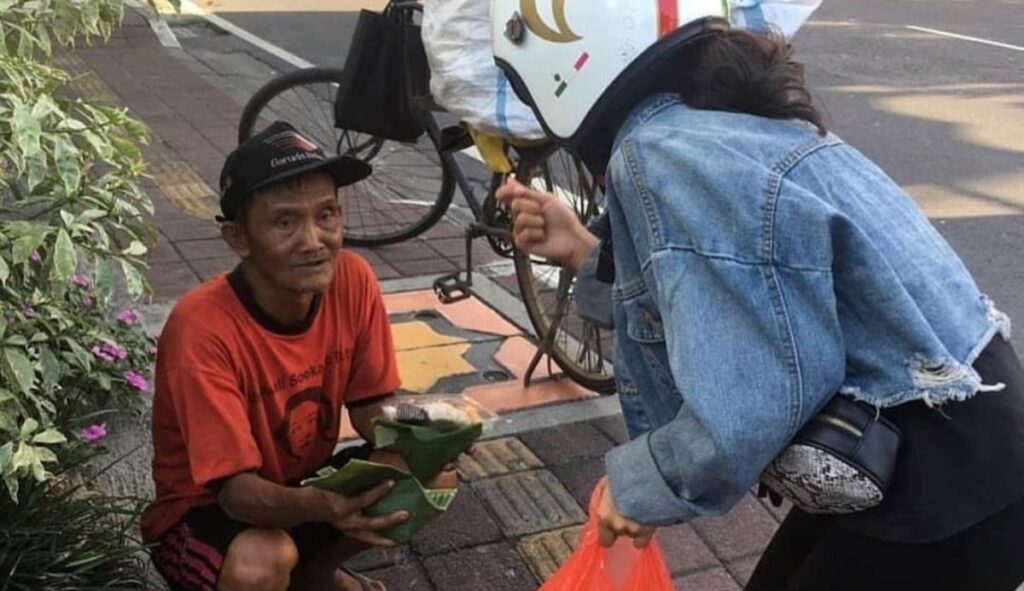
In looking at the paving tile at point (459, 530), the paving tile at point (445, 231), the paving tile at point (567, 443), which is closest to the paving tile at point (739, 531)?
the paving tile at point (567, 443)

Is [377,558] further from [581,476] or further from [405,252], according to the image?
[405,252]

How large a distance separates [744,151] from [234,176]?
1.25 meters

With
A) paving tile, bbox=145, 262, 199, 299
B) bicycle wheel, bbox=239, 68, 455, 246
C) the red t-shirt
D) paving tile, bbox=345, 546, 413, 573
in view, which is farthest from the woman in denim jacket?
bicycle wheel, bbox=239, 68, 455, 246

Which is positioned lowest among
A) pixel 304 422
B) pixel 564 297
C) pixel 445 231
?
pixel 445 231

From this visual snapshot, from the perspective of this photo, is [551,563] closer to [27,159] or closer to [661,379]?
[661,379]

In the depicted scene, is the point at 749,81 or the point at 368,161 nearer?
the point at 749,81

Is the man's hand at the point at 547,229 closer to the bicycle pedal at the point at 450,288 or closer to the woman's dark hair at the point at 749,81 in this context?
the woman's dark hair at the point at 749,81

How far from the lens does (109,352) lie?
3.24 m

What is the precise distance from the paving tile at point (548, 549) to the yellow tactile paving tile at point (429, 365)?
99 centimetres

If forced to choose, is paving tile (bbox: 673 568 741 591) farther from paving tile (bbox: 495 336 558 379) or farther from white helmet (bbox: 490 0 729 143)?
white helmet (bbox: 490 0 729 143)

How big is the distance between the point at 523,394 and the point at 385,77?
1386 millimetres

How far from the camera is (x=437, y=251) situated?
5449mm

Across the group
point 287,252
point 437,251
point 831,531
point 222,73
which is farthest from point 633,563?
point 222,73

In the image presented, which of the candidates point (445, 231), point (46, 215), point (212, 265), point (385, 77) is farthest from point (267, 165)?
point (445, 231)
